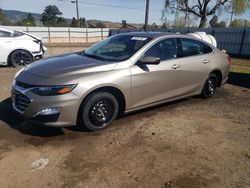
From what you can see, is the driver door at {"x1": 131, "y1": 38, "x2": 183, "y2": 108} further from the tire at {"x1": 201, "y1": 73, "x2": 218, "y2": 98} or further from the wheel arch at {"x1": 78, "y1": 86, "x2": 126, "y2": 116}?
the tire at {"x1": 201, "y1": 73, "x2": 218, "y2": 98}

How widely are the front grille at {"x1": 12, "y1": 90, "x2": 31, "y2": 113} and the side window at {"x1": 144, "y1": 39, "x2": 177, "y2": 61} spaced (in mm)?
2133

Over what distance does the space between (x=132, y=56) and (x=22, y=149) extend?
227 cm

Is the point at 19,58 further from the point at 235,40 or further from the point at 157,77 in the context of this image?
the point at 235,40

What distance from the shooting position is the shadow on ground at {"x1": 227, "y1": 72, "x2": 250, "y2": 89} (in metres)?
7.78

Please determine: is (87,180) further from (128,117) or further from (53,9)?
(53,9)

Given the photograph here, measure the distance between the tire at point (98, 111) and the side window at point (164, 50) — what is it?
111 cm

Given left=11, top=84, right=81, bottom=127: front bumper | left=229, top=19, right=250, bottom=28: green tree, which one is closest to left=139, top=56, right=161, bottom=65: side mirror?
left=11, top=84, right=81, bottom=127: front bumper

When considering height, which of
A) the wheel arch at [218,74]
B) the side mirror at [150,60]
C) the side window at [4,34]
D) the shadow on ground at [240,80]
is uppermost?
the side window at [4,34]

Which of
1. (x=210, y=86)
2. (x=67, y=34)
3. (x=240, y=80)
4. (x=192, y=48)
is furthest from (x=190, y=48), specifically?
(x=67, y=34)

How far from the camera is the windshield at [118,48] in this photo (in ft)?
14.9

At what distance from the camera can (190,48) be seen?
5430 millimetres

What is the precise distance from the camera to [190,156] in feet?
11.5

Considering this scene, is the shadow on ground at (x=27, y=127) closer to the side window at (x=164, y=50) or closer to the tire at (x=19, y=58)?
the side window at (x=164, y=50)

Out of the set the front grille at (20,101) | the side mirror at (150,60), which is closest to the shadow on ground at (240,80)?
the side mirror at (150,60)
